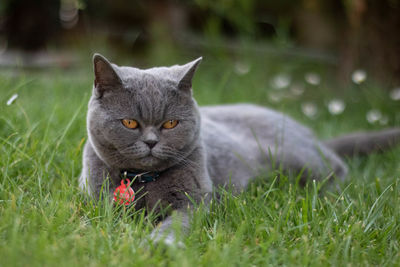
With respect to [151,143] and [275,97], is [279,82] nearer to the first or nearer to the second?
[275,97]

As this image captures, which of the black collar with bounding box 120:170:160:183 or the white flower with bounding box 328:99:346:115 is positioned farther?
the white flower with bounding box 328:99:346:115

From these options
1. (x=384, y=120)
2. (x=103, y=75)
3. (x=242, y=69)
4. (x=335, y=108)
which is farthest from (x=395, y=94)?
(x=103, y=75)

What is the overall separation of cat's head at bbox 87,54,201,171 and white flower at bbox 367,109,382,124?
82.8 inches

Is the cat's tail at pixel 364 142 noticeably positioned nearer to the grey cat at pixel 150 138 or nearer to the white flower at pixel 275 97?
the white flower at pixel 275 97

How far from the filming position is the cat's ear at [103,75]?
63.9 inches

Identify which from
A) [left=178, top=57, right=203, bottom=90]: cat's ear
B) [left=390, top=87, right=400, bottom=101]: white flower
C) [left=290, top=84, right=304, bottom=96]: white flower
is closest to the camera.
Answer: [left=178, top=57, right=203, bottom=90]: cat's ear

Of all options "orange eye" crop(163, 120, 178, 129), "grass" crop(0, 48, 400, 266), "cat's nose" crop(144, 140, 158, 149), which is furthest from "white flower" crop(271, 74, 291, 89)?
"cat's nose" crop(144, 140, 158, 149)

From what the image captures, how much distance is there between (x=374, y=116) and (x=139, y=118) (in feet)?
7.76

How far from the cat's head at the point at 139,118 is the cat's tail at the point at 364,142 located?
149 centimetres

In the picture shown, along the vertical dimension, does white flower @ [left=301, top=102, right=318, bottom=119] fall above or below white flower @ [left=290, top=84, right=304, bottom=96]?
below

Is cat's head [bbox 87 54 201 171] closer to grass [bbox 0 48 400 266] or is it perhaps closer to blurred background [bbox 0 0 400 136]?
grass [bbox 0 48 400 266]

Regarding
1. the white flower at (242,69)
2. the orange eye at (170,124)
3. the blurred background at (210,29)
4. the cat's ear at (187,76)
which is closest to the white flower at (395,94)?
the blurred background at (210,29)

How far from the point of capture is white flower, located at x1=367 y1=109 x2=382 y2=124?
3.26 meters

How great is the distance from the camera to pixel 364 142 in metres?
2.77
